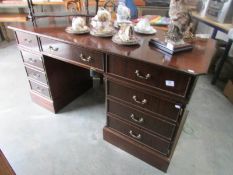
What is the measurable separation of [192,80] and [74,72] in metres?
1.32

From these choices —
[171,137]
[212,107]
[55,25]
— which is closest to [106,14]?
[55,25]

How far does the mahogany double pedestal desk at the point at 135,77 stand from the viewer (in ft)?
3.16

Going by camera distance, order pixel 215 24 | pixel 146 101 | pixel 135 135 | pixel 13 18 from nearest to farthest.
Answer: pixel 146 101 → pixel 135 135 → pixel 215 24 → pixel 13 18

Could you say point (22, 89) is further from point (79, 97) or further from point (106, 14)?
point (106, 14)

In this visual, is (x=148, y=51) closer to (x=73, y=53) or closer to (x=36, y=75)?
(x=73, y=53)

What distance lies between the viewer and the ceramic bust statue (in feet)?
3.25

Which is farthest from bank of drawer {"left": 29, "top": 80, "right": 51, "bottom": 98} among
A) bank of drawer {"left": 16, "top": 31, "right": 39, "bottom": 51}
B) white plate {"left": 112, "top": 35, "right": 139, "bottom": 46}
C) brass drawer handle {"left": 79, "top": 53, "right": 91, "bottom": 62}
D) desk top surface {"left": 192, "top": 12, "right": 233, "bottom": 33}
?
desk top surface {"left": 192, "top": 12, "right": 233, "bottom": 33}

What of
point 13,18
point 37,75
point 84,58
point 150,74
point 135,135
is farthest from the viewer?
point 13,18

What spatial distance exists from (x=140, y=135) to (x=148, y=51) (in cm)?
61

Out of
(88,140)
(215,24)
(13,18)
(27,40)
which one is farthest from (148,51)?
(13,18)

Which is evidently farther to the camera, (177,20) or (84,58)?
(84,58)

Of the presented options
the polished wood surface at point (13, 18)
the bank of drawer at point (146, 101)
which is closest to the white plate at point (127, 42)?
the bank of drawer at point (146, 101)

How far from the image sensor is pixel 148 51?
108 centimetres

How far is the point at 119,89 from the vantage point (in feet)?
3.93
